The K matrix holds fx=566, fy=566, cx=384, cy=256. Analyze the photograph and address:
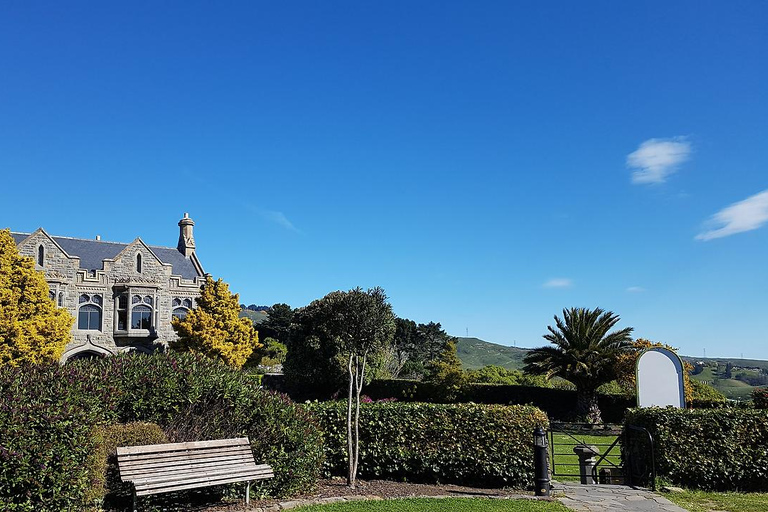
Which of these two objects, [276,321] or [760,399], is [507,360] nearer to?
[276,321]

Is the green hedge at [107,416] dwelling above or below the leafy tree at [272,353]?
above

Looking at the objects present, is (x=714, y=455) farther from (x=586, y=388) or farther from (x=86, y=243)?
(x=86, y=243)

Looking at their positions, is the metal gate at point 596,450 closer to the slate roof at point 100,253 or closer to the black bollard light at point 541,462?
the black bollard light at point 541,462

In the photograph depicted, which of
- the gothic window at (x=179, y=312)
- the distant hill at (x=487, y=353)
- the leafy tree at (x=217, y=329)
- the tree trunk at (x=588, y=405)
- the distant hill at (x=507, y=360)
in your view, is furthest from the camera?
the distant hill at (x=487, y=353)

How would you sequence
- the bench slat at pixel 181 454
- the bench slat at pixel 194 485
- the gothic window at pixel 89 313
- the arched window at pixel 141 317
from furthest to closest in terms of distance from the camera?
the arched window at pixel 141 317
the gothic window at pixel 89 313
the bench slat at pixel 181 454
the bench slat at pixel 194 485

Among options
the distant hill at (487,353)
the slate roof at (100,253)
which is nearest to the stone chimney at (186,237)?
the slate roof at (100,253)

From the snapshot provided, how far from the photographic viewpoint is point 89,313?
1357 inches

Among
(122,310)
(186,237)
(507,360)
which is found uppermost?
(186,237)

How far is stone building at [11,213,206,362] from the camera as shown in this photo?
1318 inches

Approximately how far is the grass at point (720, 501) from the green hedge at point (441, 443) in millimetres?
2206

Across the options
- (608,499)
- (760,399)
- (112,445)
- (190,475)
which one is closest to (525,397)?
(760,399)

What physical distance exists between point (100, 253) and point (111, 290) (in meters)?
3.34

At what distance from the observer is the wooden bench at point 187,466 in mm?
6586

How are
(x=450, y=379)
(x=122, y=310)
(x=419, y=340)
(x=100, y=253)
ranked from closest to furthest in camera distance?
1. (x=450, y=379)
2. (x=122, y=310)
3. (x=100, y=253)
4. (x=419, y=340)
